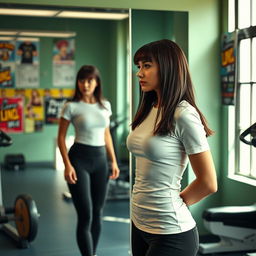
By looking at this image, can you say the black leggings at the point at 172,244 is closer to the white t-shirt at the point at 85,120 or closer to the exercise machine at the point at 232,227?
the white t-shirt at the point at 85,120

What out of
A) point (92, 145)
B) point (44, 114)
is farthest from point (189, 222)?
point (44, 114)

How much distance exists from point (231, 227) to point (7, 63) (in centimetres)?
595

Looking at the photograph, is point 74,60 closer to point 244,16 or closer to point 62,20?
point 62,20

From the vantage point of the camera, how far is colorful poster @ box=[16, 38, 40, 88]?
8.96m

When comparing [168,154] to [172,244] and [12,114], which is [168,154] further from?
[12,114]

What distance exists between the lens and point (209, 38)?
4.38m

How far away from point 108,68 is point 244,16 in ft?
17.3

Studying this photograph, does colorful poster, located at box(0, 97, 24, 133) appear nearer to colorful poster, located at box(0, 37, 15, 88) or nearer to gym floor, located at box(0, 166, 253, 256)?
colorful poster, located at box(0, 37, 15, 88)

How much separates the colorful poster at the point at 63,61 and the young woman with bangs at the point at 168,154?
750 cm

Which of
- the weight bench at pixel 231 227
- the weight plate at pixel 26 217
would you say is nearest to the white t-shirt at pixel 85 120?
the weight plate at pixel 26 217

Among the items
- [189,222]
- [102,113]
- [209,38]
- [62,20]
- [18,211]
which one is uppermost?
[62,20]

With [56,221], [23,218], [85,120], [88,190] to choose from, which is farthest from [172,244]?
[56,221]

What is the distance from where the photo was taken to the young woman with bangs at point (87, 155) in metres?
3.53

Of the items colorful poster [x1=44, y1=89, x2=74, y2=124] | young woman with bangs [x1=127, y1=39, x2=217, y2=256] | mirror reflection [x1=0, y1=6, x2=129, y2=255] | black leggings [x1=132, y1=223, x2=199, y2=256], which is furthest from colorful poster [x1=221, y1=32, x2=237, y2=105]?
colorful poster [x1=44, y1=89, x2=74, y2=124]
